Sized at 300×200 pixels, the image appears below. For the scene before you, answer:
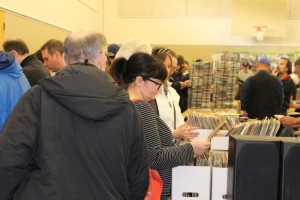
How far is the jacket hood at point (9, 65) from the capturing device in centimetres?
257

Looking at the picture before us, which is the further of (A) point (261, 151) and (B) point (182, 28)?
(B) point (182, 28)

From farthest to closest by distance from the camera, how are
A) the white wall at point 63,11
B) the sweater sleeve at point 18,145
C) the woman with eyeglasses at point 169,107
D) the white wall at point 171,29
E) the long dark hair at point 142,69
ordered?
the white wall at point 171,29 → the white wall at point 63,11 → the woman with eyeglasses at point 169,107 → the long dark hair at point 142,69 → the sweater sleeve at point 18,145

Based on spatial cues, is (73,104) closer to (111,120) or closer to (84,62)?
(111,120)

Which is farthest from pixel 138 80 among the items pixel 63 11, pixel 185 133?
pixel 63 11

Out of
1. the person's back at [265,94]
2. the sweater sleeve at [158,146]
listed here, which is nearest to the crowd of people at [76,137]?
the sweater sleeve at [158,146]

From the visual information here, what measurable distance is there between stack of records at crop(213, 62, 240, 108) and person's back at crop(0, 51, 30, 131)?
353cm

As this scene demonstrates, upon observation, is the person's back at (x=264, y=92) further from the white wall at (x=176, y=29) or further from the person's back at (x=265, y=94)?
the white wall at (x=176, y=29)

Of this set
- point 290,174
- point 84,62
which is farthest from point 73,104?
point 290,174

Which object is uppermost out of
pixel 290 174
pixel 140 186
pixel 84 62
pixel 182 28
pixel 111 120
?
pixel 182 28

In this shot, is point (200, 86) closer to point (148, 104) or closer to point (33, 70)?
point (33, 70)

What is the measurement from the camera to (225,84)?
5863 millimetres

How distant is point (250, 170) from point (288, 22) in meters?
10.9

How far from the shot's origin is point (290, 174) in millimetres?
1467

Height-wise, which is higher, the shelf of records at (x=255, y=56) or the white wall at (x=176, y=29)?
the white wall at (x=176, y=29)
